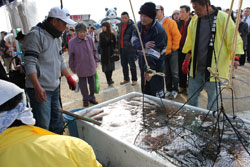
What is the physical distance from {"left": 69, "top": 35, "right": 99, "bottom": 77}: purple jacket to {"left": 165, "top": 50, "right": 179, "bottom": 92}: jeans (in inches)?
75.3

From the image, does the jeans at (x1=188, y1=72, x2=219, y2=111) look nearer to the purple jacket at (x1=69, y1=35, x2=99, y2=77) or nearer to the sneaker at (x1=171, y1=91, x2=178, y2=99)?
the sneaker at (x1=171, y1=91, x2=178, y2=99)

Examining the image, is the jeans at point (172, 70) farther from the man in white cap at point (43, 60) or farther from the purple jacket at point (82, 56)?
the man in white cap at point (43, 60)

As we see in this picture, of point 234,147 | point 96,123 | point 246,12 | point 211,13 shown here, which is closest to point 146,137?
point 96,123

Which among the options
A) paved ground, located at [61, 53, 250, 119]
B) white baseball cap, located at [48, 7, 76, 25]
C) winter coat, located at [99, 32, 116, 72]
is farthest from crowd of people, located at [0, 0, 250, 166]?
winter coat, located at [99, 32, 116, 72]

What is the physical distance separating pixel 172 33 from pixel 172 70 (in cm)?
92

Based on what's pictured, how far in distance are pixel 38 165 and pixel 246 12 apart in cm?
930

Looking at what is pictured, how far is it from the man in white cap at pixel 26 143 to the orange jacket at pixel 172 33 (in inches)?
151

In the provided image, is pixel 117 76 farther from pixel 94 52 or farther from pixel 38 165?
→ pixel 38 165

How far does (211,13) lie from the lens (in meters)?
2.50

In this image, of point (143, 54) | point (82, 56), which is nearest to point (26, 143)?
point (143, 54)

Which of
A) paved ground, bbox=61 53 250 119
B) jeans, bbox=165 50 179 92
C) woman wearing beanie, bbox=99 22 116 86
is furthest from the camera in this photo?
woman wearing beanie, bbox=99 22 116 86

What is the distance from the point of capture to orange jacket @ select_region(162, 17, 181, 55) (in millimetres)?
4289

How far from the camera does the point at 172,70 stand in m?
4.63

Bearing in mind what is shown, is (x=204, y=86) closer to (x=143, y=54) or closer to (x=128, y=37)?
(x=143, y=54)
